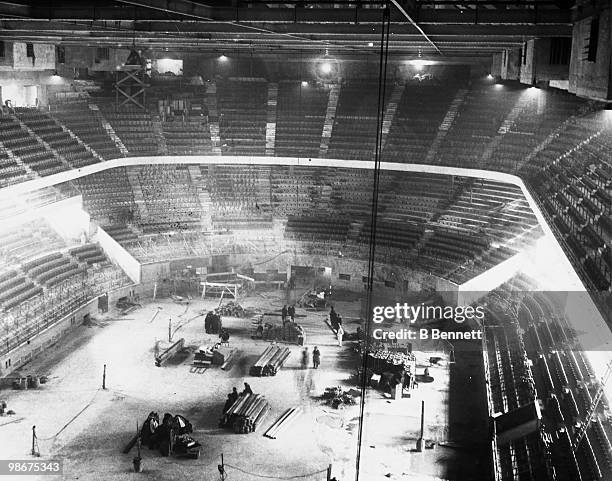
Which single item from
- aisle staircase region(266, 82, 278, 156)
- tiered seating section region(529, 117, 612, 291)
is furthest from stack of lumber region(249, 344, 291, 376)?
aisle staircase region(266, 82, 278, 156)

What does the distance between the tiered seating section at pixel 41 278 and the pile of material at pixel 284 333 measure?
18.7ft

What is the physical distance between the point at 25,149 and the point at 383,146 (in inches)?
516

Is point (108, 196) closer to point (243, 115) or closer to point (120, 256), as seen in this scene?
point (120, 256)

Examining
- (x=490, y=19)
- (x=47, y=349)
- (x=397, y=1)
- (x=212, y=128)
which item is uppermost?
(x=212, y=128)

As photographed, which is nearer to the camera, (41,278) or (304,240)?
(41,278)

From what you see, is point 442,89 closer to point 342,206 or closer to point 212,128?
point 342,206

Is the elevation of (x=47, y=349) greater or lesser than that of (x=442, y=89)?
lesser

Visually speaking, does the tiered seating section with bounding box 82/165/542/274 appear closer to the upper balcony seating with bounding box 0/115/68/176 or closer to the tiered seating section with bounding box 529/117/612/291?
the upper balcony seating with bounding box 0/115/68/176

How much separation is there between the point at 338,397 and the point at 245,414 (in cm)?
258

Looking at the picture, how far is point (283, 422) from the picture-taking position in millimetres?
18391

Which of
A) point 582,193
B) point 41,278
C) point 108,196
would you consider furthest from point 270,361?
point 108,196

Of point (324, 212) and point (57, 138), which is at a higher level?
point (57, 138)

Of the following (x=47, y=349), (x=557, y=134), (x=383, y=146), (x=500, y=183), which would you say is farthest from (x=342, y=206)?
(x=47, y=349)

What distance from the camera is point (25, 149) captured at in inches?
1143
